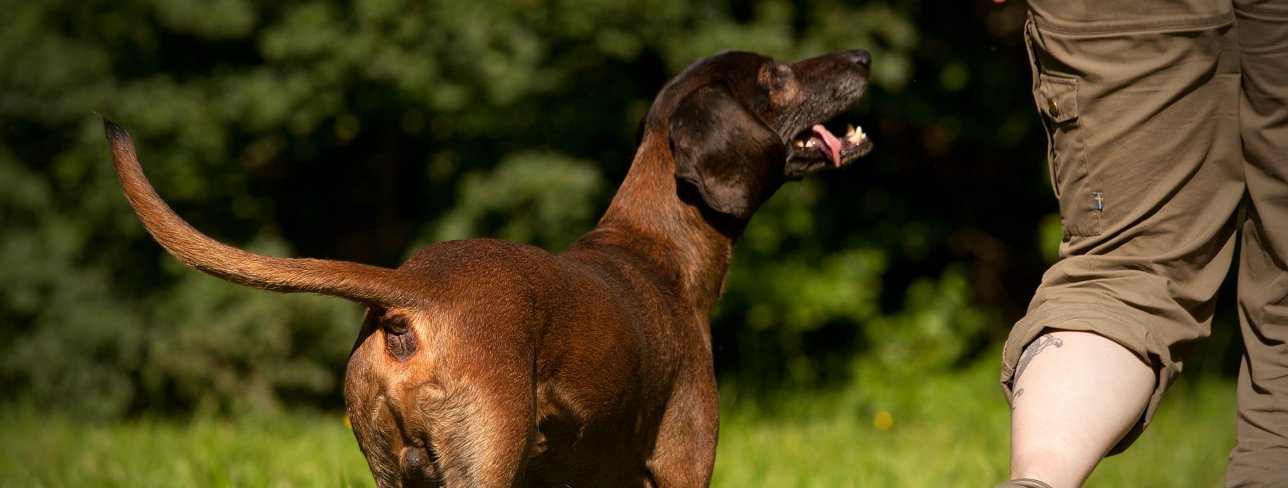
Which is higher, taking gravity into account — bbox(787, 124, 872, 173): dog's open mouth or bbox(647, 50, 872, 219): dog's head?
bbox(647, 50, 872, 219): dog's head

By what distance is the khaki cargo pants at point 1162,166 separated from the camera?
2688mm

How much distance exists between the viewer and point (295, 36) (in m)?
7.92

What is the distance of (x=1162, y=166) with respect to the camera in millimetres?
2723

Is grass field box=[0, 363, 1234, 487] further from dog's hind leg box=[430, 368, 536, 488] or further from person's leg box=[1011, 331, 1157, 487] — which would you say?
person's leg box=[1011, 331, 1157, 487]

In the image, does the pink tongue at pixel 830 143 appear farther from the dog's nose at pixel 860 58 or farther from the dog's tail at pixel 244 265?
the dog's tail at pixel 244 265

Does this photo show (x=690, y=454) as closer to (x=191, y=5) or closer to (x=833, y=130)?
(x=833, y=130)

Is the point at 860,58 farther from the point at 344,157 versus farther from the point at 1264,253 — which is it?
the point at 344,157

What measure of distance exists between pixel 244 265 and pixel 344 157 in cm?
731

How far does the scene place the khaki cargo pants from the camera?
2.69 metres

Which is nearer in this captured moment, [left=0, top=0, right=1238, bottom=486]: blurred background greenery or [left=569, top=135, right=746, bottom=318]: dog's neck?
[left=569, top=135, right=746, bottom=318]: dog's neck

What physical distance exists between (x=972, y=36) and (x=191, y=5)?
6.13m

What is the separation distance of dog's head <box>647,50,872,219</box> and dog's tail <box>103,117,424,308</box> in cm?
149

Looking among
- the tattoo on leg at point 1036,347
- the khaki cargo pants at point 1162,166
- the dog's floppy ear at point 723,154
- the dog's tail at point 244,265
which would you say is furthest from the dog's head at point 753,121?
the dog's tail at point 244,265

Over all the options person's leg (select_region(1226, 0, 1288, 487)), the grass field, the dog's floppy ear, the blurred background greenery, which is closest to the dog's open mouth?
the dog's floppy ear
